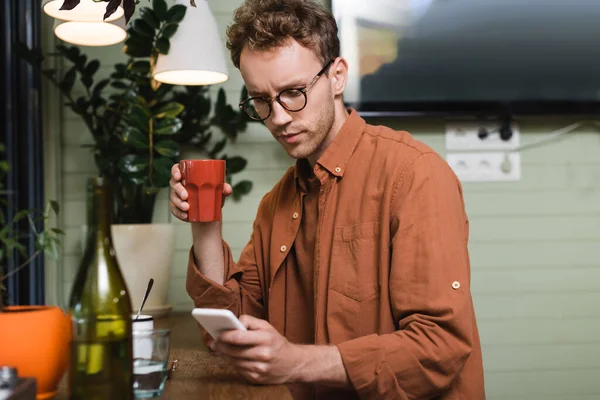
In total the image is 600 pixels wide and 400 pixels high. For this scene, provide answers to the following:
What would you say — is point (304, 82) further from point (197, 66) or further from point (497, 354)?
point (497, 354)

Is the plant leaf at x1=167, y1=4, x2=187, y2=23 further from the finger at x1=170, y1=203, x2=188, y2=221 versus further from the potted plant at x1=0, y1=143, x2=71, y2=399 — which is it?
the potted plant at x1=0, y1=143, x2=71, y2=399

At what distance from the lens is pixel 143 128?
2.17 m

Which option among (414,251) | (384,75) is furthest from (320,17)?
(384,75)

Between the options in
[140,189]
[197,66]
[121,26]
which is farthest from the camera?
[140,189]

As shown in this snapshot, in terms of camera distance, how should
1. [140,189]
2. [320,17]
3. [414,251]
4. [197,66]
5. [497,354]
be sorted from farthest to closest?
[497,354]
[140,189]
[197,66]
[320,17]
[414,251]

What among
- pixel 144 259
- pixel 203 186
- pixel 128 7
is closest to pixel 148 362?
pixel 203 186

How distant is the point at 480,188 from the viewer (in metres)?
2.46

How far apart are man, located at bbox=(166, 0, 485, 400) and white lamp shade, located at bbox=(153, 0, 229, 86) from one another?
37 cm

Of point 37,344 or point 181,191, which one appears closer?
point 37,344

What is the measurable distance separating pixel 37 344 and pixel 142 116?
1451mm

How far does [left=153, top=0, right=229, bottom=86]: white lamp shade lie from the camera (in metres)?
2.00

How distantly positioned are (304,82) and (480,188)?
4.04 ft

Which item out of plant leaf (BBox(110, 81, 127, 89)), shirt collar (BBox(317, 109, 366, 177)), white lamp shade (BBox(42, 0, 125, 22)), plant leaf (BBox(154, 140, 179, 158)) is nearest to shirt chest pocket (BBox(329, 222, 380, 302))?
shirt collar (BBox(317, 109, 366, 177))

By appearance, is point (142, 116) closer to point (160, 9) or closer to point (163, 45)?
point (163, 45)
